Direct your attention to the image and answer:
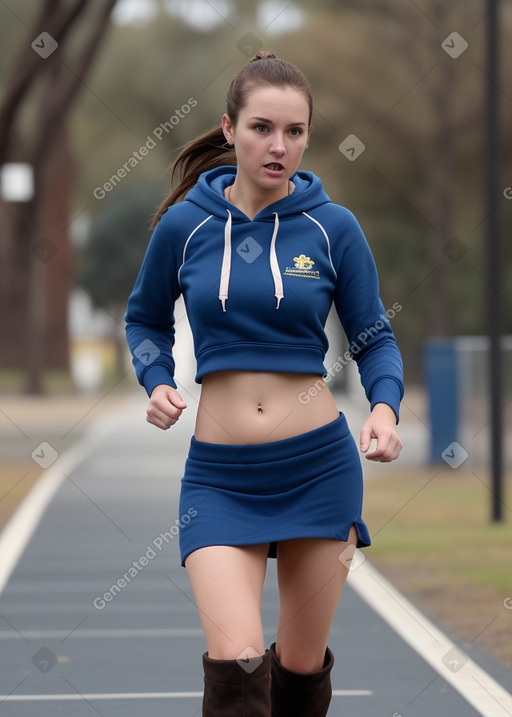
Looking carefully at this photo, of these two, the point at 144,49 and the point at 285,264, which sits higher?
the point at 285,264

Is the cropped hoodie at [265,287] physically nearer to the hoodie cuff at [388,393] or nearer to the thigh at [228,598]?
the hoodie cuff at [388,393]

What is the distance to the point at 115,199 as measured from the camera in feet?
188

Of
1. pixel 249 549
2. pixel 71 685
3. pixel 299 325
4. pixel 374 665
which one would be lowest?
pixel 374 665

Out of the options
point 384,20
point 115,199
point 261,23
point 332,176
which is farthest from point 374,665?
point 115,199

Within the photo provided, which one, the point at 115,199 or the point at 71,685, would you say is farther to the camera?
the point at 115,199

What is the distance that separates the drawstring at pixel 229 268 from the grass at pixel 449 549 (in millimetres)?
3227

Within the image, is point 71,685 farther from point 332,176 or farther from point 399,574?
point 332,176

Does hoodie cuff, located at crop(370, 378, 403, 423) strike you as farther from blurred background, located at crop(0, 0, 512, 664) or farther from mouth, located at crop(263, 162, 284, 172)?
blurred background, located at crop(0, 0, 512, 664)

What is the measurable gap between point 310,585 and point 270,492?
0.87 ft

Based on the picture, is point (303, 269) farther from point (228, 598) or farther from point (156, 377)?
point (228, 598)

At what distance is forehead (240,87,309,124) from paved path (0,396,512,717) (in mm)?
2566

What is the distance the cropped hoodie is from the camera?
14.5ft

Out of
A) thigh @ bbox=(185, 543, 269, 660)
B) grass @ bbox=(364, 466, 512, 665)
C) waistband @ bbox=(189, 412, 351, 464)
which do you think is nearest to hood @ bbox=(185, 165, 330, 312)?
waistband @ bbox=(189, 412, 351, 464)

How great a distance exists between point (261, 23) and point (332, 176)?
19.8 feet
